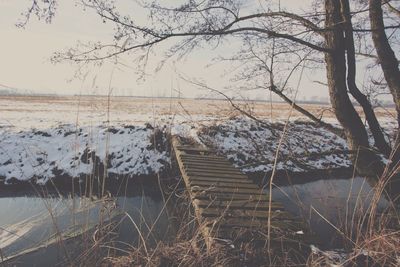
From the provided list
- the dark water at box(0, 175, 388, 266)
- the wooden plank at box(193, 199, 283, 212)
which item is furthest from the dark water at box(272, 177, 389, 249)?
the wooden plank at box(193, 199, 283, 212)

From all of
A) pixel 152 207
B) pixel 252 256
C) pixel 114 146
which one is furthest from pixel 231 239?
pixel 114 146

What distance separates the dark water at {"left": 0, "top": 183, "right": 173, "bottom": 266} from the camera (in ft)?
10.3

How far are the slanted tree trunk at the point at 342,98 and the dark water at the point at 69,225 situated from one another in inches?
94.6

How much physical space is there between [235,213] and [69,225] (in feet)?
9.80

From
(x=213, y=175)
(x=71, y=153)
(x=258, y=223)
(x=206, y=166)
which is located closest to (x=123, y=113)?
(x=71, y=153)

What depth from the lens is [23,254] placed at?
186 inches

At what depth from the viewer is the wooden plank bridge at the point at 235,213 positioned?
8.61 feet

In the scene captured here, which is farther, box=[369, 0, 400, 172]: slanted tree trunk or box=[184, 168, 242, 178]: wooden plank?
box=[184, 168, 242, 178]: wooden plank

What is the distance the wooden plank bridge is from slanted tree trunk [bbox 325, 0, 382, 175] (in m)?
1.36

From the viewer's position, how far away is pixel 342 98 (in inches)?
172

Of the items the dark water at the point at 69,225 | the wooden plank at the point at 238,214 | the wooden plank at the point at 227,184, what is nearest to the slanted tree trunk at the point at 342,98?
the wooden plank at the point at 227,184

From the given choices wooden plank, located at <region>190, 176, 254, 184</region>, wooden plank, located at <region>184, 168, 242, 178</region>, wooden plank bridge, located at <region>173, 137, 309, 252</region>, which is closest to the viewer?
wooden plank bridge, located at <region>173, 137, 309, 252</region>

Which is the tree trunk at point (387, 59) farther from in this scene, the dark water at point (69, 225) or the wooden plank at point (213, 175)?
the dark water at point (69, 225)

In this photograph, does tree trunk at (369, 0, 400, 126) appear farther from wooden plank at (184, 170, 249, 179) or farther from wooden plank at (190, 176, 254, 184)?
wooden plank at (184, 170, 249, 179)
